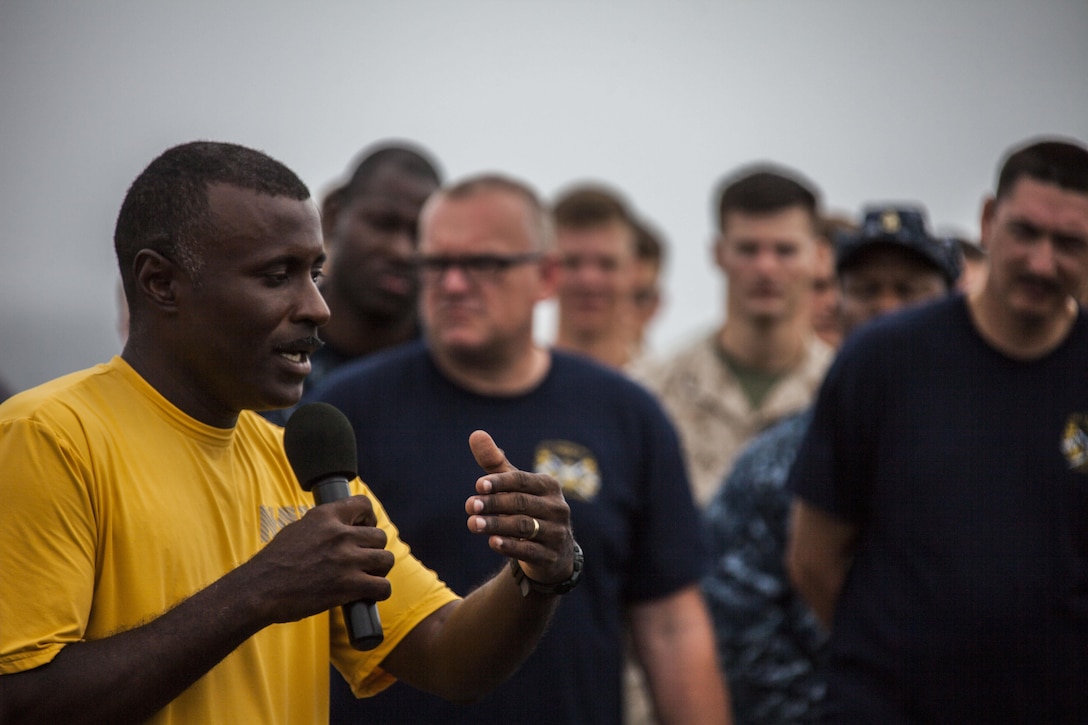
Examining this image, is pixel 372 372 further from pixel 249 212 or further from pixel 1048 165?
pixel 1048 165

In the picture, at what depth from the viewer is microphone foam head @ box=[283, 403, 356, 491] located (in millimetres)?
2840

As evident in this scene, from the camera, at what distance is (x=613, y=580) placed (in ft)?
16.4

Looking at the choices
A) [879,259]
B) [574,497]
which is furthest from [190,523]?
[879,259]

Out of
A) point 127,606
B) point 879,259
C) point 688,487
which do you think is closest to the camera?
point 127,606

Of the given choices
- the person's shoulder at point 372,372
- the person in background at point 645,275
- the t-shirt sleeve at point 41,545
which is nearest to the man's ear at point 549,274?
the person's shoulder at point 372,372

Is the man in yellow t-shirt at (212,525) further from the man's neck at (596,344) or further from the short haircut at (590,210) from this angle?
the short haircut at (590,210)

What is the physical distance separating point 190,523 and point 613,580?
2.50 meters

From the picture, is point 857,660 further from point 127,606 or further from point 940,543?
point 127,606

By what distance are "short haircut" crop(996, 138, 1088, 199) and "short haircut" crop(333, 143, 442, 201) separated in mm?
2553

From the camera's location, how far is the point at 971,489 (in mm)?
4766

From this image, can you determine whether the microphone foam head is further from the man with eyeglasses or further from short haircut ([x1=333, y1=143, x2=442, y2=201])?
short haircut ([x1=333, y1=143, x2=442, y2=201])

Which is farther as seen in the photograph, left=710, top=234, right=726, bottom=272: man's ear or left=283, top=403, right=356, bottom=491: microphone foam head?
left=710, top=234, right=726, bottom=272: man's ear

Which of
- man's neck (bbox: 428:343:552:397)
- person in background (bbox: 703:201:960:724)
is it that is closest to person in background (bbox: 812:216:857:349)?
person in background (bbox: 703:201:960:724)

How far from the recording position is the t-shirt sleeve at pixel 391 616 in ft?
10.3
